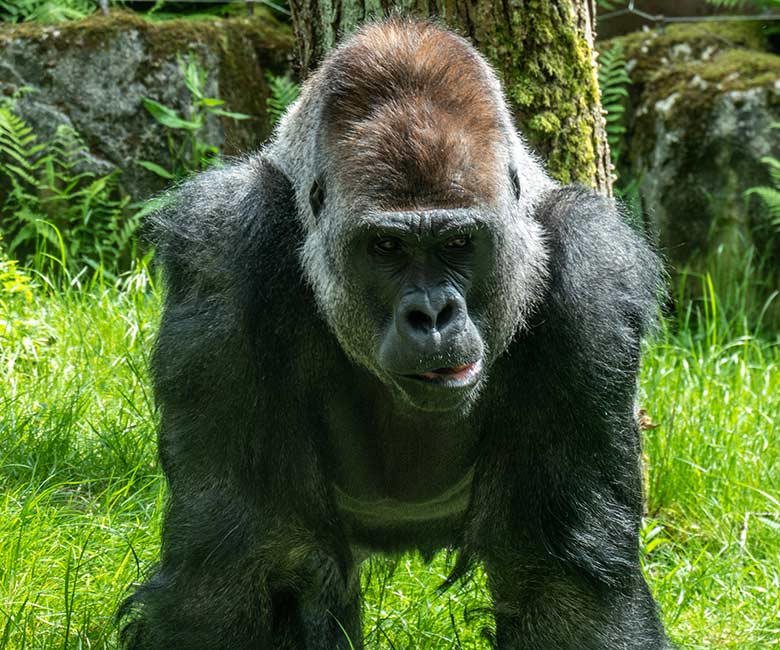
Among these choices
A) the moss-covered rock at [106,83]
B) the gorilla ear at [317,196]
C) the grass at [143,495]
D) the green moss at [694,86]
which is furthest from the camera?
the green moss at [694,86]

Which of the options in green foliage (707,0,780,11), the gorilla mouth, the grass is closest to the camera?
the gorilla mouth

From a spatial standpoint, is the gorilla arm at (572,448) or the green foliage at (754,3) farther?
the green foliage at (754,3)

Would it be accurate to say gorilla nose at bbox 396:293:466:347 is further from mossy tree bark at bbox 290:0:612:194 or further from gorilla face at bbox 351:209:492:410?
mossy tree bark at bbox 290:0:612:194

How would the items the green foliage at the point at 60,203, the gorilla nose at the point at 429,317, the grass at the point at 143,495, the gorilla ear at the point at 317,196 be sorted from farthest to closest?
the green foliage at the point at 60,203 → the grass at the point at 143,495 → the gorilla ear at the point at 317,196 → the gorilla nose at the point at 429,317

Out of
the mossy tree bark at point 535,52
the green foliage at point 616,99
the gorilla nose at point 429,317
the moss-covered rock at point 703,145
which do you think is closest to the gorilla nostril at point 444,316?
the gorilla nose at point 429,317

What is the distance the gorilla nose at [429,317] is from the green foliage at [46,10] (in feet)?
19.5

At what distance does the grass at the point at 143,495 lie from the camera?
4.59 metres

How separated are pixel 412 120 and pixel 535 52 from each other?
157 cm

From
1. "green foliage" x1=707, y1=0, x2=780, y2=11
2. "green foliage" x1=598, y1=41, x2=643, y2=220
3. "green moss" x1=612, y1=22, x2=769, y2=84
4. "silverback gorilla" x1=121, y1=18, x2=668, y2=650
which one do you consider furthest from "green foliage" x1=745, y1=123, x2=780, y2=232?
"silverback gorilla" x1=121, y1=18, x2=668, y2=650

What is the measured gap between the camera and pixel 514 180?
378 cm

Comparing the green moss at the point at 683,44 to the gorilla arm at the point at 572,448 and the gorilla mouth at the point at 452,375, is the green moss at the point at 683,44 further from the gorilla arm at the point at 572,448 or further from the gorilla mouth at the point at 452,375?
the gorilla mouth at the point at 452,375

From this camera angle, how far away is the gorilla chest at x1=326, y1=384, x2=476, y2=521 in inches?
159

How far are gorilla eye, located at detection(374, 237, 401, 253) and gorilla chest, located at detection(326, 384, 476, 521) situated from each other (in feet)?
2.14

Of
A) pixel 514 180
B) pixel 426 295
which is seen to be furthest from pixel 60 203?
pixel 426 295
